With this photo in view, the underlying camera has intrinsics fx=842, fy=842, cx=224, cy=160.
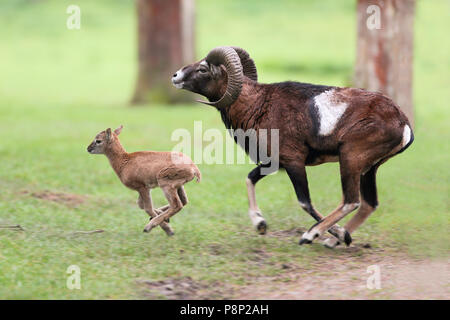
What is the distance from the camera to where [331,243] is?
916 centimetres

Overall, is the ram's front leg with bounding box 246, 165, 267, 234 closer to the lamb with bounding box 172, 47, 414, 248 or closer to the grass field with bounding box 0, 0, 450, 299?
the lamb with bounding box 172, 47, 414, 248

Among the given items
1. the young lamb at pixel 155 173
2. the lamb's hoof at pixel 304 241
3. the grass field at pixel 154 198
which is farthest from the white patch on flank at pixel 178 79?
Answer: the lamb's hoof at pixel 304 241

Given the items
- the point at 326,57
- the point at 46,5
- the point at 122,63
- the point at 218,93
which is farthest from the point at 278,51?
the point at 218,93

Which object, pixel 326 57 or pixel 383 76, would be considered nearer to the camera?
pixel 383 76

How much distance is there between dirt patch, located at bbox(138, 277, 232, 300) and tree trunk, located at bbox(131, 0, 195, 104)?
14912mm

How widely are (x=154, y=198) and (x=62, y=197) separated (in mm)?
1320

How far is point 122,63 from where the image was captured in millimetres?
32469

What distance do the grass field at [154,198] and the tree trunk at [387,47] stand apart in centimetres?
126

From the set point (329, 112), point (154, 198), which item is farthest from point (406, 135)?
point (154, 198)

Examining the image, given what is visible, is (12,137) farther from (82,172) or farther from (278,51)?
(278,51)

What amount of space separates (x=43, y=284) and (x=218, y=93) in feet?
10.2

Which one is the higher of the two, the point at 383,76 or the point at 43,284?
the point at 383,76
